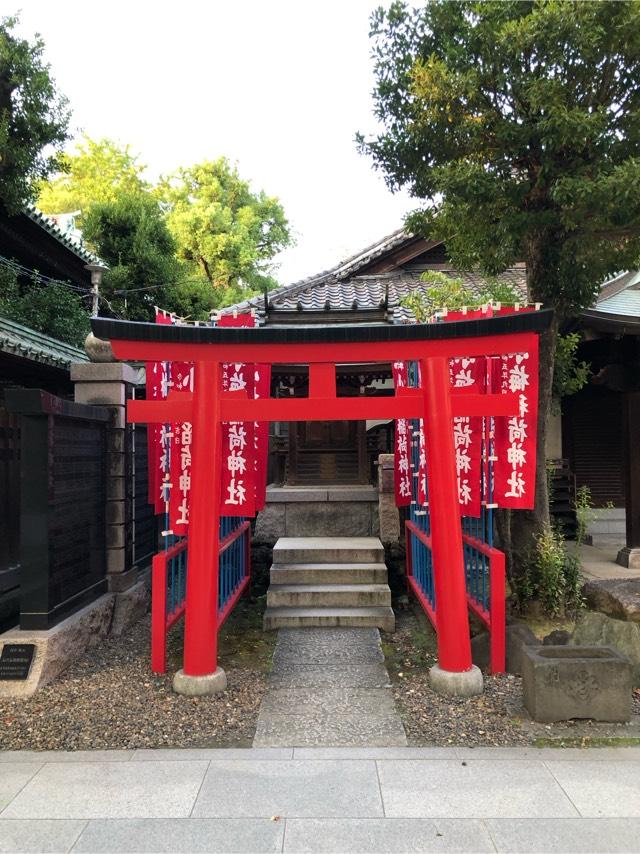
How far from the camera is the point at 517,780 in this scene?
3.75 metres

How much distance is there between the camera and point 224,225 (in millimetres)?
28359

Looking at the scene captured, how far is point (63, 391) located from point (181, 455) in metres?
5.21

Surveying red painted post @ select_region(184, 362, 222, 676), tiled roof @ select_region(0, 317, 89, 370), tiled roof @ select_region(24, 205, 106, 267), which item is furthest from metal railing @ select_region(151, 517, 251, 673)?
tiled roof @ select_region(24, 205, 106, 267)

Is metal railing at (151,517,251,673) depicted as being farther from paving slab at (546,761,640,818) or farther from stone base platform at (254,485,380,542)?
paving slab at (546,761,640,818)

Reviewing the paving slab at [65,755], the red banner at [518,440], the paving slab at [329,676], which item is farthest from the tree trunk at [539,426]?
the paving slab at [65,755]

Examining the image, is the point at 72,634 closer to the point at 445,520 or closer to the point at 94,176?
the point at 445,520

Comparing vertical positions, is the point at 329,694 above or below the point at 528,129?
below

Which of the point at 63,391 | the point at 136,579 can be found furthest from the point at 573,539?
the point at 63,391

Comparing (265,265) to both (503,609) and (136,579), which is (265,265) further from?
(503,609)

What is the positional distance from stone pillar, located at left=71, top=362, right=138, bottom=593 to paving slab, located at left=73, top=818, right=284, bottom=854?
13.6ft

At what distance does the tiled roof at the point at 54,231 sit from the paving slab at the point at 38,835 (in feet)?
33.2

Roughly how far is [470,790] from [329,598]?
153 inches

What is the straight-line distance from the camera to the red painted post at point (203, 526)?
5117mm

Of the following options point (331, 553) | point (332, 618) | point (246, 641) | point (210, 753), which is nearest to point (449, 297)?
point (331, 553)
